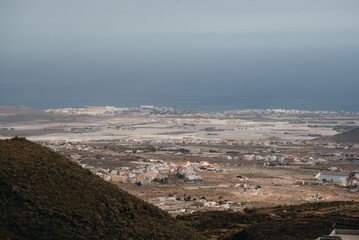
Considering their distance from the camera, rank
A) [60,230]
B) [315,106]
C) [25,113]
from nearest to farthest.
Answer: [60,230], [25,113], [315,106]

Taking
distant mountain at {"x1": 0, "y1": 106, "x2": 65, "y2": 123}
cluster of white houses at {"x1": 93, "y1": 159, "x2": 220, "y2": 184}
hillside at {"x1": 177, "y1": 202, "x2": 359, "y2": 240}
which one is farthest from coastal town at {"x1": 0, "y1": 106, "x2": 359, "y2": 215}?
hillside at {"x1": 177, "y1": 202, "x2": 359, "y2": 240}

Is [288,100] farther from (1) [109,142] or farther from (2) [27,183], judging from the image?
(2) [27,183]

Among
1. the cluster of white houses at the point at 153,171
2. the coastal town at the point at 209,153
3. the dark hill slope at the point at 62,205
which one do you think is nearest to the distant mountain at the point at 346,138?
the coastal town at the point at 209,153

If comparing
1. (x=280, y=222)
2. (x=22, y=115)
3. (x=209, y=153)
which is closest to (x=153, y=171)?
(x=209, y=153)

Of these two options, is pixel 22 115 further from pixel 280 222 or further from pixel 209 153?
pixel 280 222

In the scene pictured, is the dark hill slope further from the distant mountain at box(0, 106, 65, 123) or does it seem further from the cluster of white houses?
the distant mountain at box(0, 106, 65, 123)

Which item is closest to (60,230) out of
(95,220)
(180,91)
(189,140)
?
(95,220)

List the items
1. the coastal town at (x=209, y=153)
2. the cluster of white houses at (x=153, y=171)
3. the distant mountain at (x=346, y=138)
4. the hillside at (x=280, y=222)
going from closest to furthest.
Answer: the hillside at (x=280, y=222)
the coastal town at (x=209, y=153)
the cluster of white houses at (x=153, y=171)
the distant mountain at (x=346, y=138)

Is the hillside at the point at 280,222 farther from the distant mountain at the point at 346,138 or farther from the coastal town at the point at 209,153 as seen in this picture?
the distant mountain at the point at 346,138
